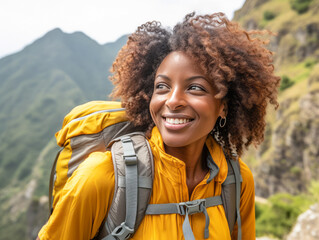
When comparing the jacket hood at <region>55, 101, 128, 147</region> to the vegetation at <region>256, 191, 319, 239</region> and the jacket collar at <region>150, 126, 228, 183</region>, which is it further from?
the vegetation at <region>256, 191, 319, 239</region>

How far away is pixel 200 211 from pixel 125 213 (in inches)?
17.7

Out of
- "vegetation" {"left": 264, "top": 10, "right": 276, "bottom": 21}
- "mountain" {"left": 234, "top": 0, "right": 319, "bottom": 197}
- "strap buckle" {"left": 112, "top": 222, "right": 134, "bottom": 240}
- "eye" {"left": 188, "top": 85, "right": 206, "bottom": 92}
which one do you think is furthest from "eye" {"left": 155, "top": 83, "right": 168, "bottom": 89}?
"vegetation" {"left": 264, "top": 10, "right": 276, "bottom": 21}

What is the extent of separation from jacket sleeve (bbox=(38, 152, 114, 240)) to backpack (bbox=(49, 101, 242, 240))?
47mm

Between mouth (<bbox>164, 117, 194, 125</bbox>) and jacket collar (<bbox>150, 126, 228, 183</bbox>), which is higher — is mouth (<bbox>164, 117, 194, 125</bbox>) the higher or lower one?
the higher one

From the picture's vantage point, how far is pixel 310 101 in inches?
601

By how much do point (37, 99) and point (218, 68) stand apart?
108m

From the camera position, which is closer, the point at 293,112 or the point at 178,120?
the point at 178,120

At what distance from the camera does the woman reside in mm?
1432

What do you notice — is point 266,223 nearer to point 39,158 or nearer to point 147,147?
point 147,147

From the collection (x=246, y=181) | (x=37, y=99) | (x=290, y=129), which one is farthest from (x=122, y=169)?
(x=37, y=99)

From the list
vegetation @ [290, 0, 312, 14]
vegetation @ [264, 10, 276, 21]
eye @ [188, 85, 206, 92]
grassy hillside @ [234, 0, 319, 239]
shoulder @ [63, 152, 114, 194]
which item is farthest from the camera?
vegetation @ [264, 10, 276, 21]

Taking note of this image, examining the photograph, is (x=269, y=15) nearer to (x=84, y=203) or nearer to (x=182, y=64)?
(x=182, y=64)

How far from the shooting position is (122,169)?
1458mm

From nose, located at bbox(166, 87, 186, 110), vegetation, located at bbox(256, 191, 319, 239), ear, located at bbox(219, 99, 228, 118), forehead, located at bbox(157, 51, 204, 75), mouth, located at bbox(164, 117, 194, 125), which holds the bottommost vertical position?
vegetation, located at bbox(256, 191, 319, 239)
